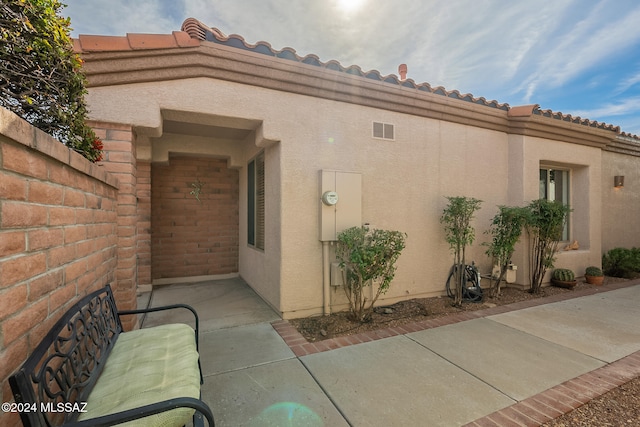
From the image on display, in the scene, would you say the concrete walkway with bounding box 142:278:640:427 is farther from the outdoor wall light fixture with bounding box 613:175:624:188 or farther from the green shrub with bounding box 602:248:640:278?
the outdoor wall light fixture with bounding box 613:175:624:188

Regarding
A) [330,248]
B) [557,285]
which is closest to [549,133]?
[557,285]

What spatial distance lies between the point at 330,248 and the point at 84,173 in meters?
3.11

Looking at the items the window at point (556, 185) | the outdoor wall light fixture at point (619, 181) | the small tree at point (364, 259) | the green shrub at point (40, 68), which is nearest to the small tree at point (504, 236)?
the window at point (556, 185)

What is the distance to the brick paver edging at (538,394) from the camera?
6.72 ft

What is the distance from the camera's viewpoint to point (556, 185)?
21.9 ft

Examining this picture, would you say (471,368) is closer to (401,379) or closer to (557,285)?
(401,379)

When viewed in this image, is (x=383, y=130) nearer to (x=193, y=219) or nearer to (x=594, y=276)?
(x=193, y=219)

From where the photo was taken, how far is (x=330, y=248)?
421 centimetres

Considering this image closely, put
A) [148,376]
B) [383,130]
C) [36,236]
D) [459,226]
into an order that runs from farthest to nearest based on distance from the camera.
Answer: [459,226]
[383,130]
[148,376]
[36,236]

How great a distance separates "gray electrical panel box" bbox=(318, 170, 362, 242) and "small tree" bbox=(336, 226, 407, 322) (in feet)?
0.59

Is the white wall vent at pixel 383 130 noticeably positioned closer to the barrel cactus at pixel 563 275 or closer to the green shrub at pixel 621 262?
the barrel cactus at pixel 563 275

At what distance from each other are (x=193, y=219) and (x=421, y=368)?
545 centimetres

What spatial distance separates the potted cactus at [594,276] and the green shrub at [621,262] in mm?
1305

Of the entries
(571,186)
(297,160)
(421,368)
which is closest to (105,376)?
(421,368)
